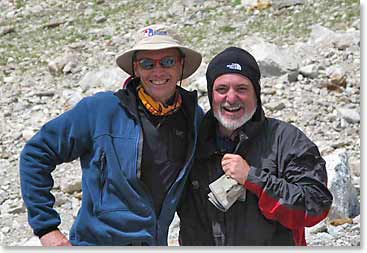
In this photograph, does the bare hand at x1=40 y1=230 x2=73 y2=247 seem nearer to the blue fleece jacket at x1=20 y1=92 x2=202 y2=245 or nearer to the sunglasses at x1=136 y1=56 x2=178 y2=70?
the blue fleece jacket at x1=20 y1=92 x2=202 y2=245

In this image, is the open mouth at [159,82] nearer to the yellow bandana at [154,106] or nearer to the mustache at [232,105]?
the yellow bandana at [154,106]

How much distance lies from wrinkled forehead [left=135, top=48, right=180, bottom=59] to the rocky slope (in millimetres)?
1761

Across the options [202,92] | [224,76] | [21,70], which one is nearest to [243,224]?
[224,76]

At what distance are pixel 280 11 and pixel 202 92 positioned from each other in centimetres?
270

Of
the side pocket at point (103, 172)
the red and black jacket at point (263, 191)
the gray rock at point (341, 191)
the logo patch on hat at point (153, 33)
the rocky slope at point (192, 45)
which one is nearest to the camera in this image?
the red and black jacket at point (263, 191)

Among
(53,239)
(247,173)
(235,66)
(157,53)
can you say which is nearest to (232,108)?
(235,66)

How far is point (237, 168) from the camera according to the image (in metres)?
2.91

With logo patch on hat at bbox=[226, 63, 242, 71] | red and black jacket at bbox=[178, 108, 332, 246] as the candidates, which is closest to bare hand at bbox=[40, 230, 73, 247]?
red and black jacket at bbox=[178, 108, 332, 246]

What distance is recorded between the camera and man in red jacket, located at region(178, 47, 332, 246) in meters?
2.89

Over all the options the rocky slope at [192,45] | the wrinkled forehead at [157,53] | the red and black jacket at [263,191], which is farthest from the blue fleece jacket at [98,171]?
the rocky slope at [192,45]

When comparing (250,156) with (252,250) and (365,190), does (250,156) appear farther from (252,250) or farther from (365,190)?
(365,190)

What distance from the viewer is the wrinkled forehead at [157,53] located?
3.09 m

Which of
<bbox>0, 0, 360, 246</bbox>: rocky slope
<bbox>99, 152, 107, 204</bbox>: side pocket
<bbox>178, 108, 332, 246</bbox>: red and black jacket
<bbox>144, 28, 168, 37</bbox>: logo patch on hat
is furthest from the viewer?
<bbox>0, 0, 360, 246</bbox>: rocky slope

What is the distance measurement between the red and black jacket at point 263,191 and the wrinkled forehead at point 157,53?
0.28 m
